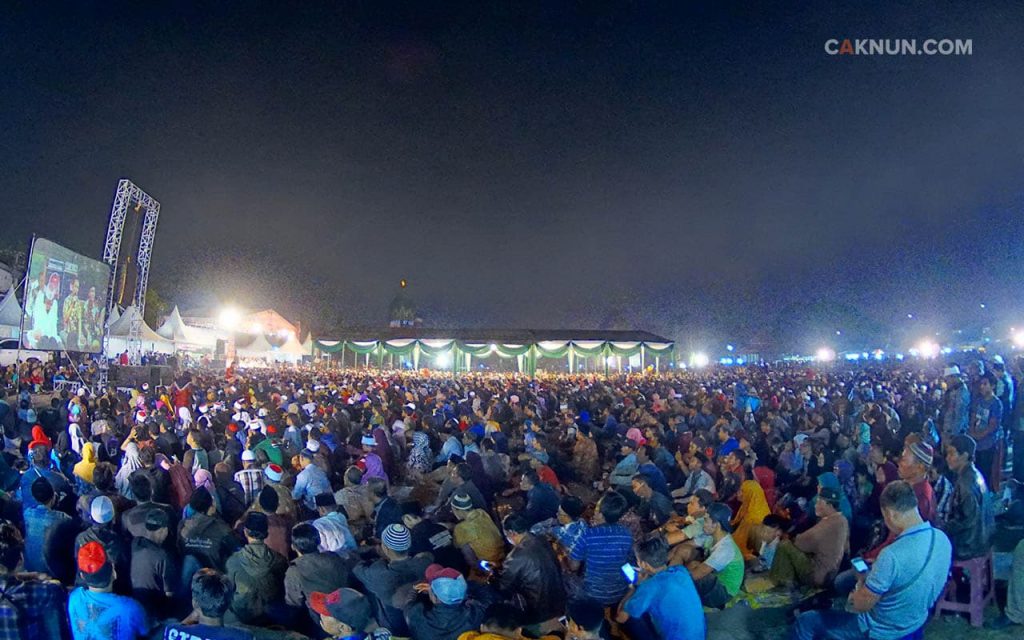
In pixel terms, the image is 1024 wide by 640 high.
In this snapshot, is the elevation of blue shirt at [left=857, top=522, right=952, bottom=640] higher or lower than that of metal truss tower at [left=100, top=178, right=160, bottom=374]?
lower

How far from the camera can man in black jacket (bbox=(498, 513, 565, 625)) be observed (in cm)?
438

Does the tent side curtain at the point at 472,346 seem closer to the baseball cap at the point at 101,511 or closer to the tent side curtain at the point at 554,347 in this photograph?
the tent side curtain at the point at 554,347

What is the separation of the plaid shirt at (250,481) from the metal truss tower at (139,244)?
1759 cm

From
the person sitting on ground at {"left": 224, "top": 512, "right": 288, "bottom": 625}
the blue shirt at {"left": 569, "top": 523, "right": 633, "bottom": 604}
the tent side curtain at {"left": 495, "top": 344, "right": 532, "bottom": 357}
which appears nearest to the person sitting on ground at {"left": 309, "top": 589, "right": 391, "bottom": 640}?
the person sitting on ground at {"left": 224, "top": 512, "right": 288, "bottom": 625}

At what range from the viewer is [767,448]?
10227 mm

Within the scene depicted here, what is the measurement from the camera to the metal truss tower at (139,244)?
85.4ft

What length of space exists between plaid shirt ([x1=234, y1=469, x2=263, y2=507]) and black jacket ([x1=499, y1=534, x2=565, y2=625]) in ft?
12.0

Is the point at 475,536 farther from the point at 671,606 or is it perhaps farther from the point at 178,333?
the point at 178,333

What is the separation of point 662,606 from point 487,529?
2127 millimetres

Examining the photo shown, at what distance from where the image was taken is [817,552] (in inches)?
220

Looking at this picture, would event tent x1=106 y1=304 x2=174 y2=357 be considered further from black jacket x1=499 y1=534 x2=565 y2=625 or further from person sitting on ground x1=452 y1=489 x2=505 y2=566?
black jacket x1=499 y1=534 x2=565 y2=625

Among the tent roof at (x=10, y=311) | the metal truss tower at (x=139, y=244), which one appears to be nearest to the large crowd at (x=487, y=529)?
the tent roof at (x=10, y=311)

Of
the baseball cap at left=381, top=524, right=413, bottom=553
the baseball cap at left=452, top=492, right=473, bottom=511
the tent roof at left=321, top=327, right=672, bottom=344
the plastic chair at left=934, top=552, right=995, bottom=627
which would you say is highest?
the tent roof at left=321, top=327, right=672, bottom=344

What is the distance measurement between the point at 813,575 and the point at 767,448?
4.89 m
